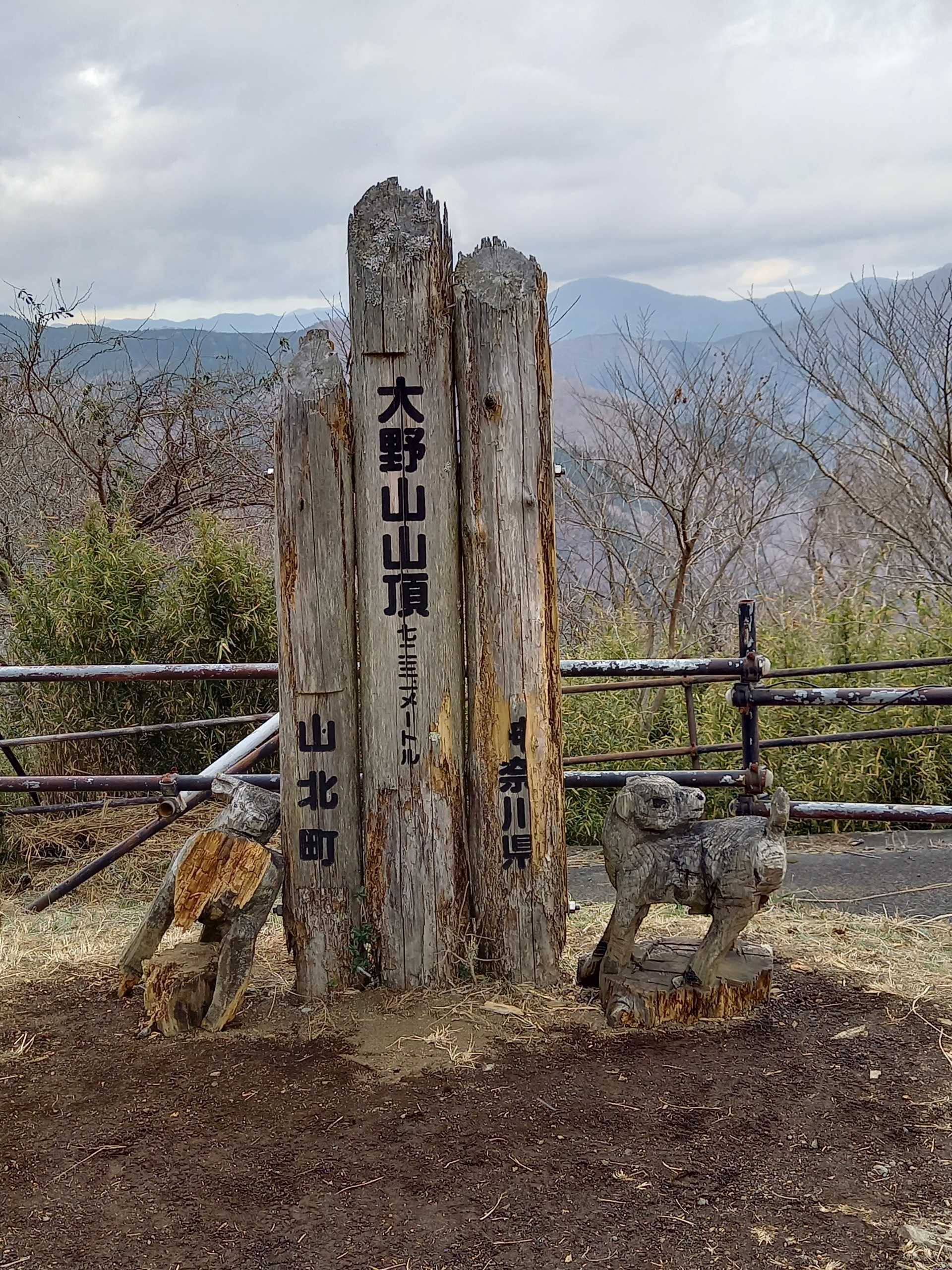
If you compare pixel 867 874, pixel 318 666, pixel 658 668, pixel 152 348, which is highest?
pixel 152 348

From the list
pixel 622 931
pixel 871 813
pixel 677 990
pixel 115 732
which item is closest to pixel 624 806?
pixel 622 931

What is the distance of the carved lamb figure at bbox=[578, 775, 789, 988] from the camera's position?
10.6 ft

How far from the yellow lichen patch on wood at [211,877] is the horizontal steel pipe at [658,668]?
1.91 metres

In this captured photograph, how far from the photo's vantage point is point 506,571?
3.53 meters

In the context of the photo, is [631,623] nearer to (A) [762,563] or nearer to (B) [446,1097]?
(A) [762,563]

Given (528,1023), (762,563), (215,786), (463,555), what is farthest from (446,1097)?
(762,563)

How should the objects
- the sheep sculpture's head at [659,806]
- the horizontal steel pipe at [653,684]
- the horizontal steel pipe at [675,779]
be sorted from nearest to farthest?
1. the sheep sculpture's head at [659,806]
2. the horizontal steel pipe at [675,779]
3. the horizontal steel pipe at [653,684]

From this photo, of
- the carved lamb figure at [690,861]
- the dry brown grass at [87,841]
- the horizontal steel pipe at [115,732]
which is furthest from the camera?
the dry brown grass at [87,841]

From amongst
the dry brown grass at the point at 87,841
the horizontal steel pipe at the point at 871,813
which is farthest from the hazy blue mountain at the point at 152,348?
the horizontal steel pipe at the point at 871,813

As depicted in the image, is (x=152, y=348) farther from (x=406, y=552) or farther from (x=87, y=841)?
(x=406, y=552)

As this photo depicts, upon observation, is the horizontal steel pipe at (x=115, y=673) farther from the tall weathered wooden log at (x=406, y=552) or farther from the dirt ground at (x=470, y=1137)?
the dirt ground at (x=470, y=1137)

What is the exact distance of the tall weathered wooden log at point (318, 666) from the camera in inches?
138

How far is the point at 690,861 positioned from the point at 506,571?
3.41 feet

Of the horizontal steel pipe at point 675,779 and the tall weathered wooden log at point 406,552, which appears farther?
the horizontal steel pipe at point 675,779
